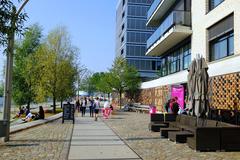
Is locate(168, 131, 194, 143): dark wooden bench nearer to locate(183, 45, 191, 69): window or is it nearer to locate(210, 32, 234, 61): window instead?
locate(210, 32, 234, 61): window

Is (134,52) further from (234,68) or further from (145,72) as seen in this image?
(234,68)

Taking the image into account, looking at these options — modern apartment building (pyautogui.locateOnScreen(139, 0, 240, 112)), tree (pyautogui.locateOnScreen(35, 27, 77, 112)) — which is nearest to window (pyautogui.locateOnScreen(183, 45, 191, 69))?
modern apartment building (pyautogui.locateOnScreen(139, 0, 240, 112))

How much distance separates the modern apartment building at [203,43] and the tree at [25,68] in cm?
1257

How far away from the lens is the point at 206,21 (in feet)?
84.5

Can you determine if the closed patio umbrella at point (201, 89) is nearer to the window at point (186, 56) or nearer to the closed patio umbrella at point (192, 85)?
the closed patio umbrella at point (192, 85)

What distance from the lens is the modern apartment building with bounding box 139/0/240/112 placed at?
2046 cm

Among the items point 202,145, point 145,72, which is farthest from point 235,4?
point 145,72

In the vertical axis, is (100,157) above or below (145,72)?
below

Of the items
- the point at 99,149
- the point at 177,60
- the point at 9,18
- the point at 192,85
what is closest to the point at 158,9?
the point at 177,60

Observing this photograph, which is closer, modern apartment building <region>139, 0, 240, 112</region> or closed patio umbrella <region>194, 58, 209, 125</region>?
closed patio umbrella <region>194, 58, 209, 125</region>

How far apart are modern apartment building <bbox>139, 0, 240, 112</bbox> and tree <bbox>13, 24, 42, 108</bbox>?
1257 cm

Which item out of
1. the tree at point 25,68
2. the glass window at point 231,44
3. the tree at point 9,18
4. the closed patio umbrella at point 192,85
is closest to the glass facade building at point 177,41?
the glass window at point 231,44

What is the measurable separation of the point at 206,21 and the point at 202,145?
626 inches

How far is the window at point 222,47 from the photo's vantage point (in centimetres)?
2222
